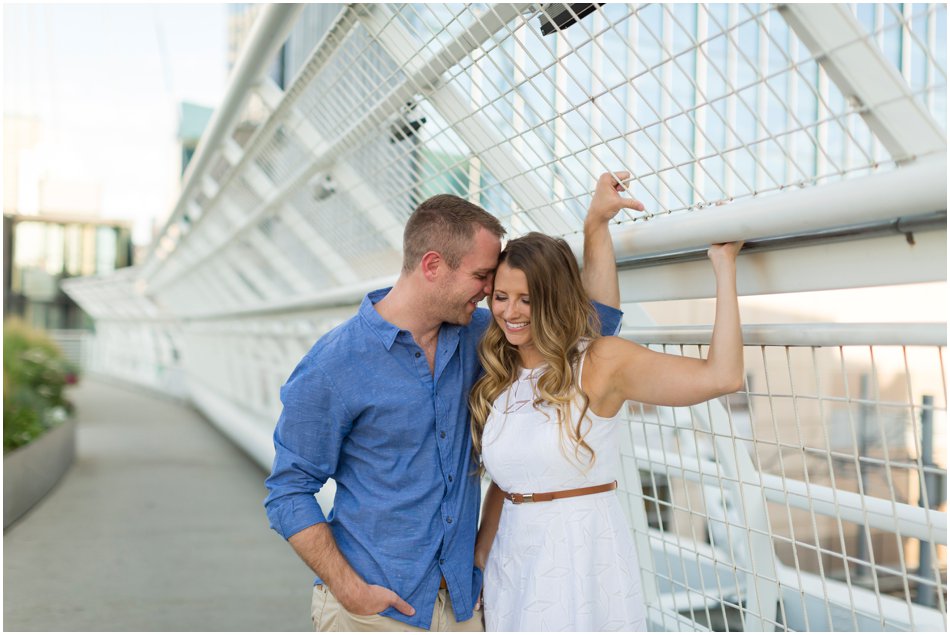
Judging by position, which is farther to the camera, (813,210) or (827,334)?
(827,334)

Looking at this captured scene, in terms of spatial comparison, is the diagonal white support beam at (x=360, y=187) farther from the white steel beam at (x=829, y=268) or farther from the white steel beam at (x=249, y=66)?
the white steel beam at (x=829, y=268)

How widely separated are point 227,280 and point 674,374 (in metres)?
8.73

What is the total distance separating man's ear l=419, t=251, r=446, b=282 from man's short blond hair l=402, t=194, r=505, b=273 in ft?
0.05

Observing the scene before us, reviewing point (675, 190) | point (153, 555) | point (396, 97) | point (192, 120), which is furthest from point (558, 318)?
point (192, 120)

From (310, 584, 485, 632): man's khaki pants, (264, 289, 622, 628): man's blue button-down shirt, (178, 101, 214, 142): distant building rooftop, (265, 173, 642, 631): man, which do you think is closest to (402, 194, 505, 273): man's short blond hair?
(265, 173, 642, 631): man

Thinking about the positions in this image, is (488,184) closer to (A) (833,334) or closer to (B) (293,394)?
(B) (293,394)

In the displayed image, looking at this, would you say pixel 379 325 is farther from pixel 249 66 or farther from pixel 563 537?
pixel 249 66

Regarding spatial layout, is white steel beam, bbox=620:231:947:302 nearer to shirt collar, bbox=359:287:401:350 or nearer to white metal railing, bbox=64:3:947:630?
white metal railing, bbox=64:3:947:630

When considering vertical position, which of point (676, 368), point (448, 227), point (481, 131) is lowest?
point (676, 368)

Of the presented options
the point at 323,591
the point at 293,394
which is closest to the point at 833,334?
the point at 293,394

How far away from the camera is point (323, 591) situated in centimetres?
243

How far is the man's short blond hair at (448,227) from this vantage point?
Answer: 7.67ft

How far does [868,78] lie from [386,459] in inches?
58.6

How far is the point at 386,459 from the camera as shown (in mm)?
2342
